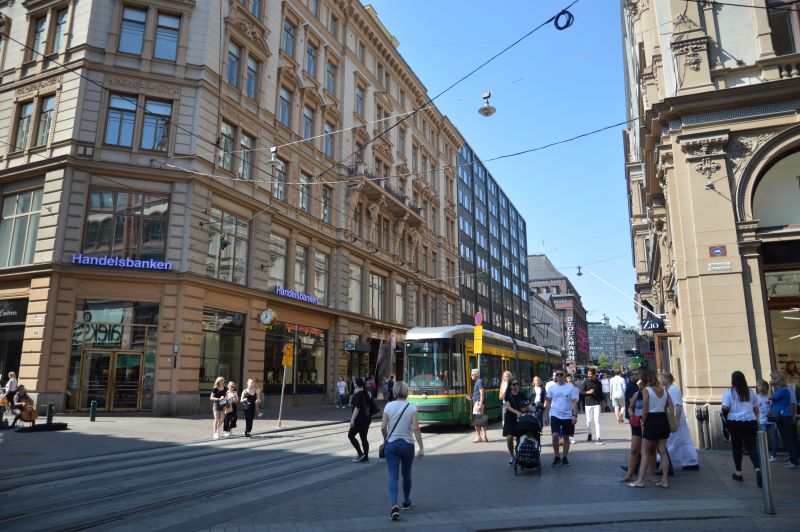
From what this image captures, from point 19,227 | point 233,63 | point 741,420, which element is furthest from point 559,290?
point 741,420

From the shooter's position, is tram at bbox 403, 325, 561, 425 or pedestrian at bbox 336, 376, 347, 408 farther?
pedestrian at bbox 336, 376, 347, 408

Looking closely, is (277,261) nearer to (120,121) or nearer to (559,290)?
(120,121)

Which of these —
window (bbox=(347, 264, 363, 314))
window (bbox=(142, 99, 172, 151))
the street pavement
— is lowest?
the street pavement

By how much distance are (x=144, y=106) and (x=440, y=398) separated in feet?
52.9

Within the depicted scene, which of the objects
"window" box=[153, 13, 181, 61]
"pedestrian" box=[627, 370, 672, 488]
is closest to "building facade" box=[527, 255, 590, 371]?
"window" box=[153, 13, 181, 61]

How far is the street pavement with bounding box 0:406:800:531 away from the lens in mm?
6254

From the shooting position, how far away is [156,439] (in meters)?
14.4

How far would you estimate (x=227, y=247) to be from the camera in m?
23.8

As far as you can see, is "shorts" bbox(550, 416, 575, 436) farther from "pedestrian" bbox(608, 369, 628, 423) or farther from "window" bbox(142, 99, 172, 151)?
"window" bbox(142, 99, 172, 151)

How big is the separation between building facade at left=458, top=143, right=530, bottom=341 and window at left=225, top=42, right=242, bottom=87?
2880 centimetres

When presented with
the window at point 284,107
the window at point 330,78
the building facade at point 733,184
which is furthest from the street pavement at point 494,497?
the window at point 330,78

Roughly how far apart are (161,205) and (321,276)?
10.8m

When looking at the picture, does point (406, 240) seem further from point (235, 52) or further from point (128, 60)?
point (128, 60)

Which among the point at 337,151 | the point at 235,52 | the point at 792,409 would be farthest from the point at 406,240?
the point at 792,409
